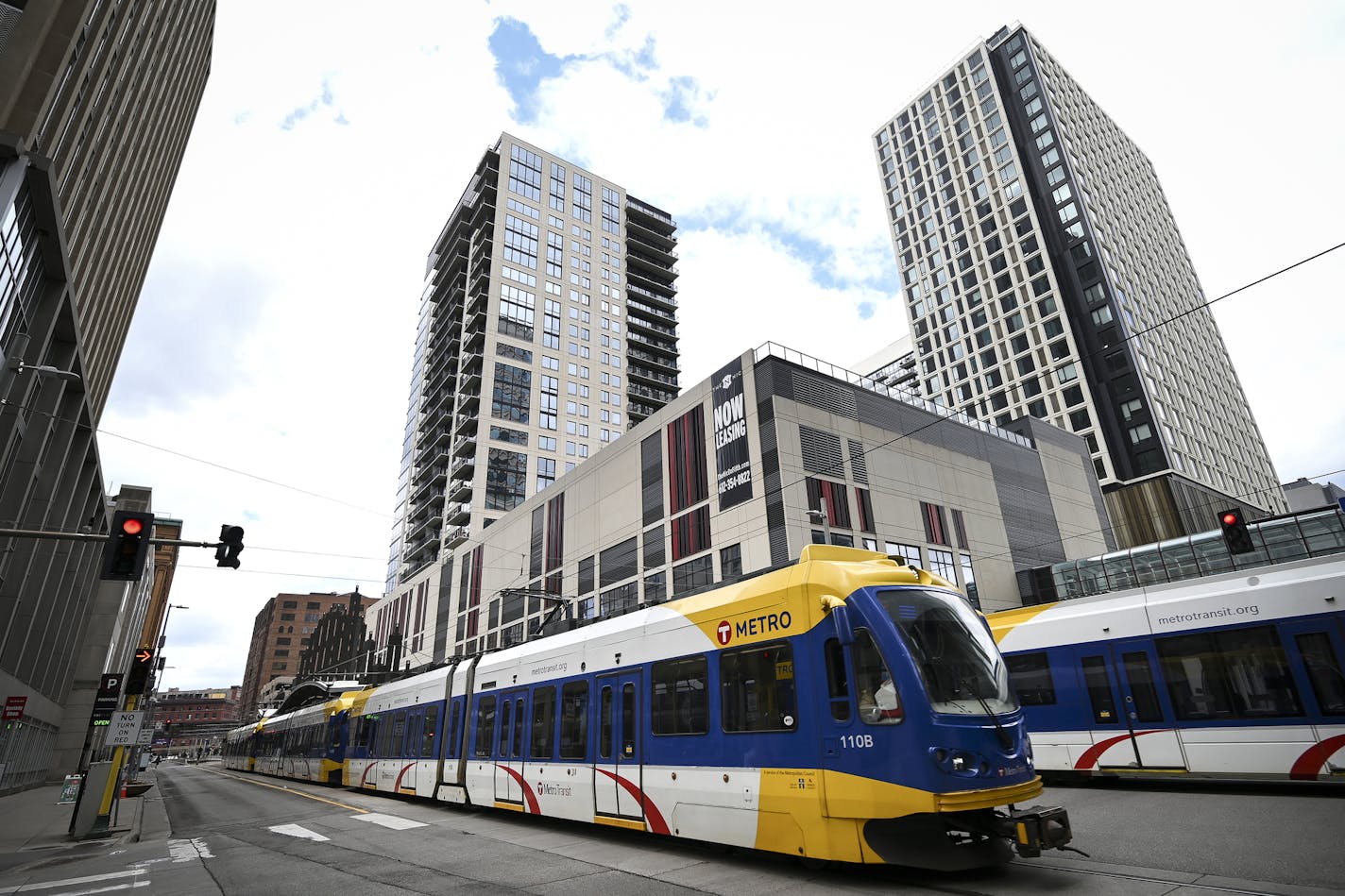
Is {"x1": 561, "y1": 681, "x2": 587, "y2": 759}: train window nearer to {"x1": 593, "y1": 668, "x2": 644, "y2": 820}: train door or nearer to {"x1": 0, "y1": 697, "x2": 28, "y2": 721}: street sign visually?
{"x1": 593, "y1": 668, "x2": 644, "y2": 820}: train door

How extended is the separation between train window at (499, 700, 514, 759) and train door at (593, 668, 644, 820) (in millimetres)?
3717

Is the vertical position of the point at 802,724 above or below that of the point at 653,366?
below

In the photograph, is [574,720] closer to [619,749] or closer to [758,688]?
[619,749]

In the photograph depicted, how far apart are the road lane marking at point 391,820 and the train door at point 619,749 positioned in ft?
17.2

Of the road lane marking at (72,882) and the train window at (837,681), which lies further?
the road lane marking at (72,882)

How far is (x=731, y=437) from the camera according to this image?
1604 inches

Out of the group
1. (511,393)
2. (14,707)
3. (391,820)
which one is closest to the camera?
(391,820)

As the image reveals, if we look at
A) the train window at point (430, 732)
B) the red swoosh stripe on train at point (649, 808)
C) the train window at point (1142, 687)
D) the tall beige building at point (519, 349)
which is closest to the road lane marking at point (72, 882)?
the red swoosh stripe on train at point (649, 808)

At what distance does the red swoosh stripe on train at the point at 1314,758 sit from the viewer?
10961 mm

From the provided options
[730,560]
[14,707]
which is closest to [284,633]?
[14,707]

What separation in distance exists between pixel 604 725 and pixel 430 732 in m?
9.29

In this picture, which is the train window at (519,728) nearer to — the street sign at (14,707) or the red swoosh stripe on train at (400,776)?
the red swoosh stripe on train at (400,776)

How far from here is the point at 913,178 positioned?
333ft

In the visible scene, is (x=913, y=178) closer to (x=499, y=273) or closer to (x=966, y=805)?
(x=499, y=273)
